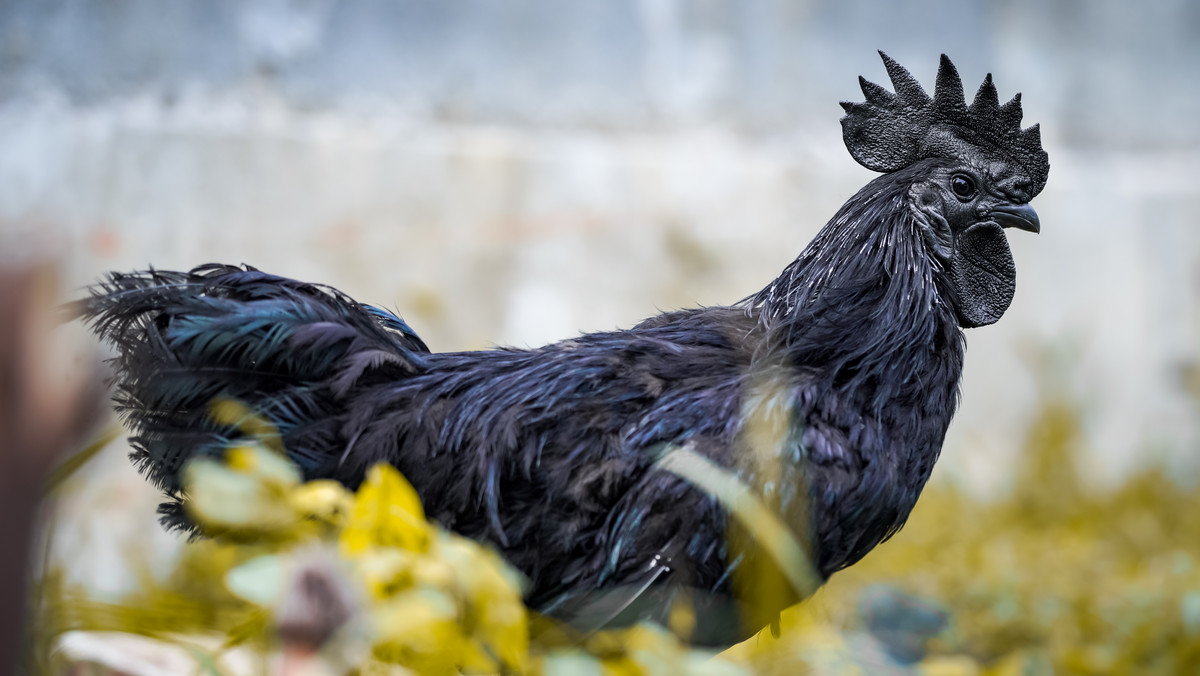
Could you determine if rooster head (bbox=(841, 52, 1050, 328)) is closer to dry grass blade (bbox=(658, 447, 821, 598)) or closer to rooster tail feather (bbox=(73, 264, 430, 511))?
dry grass blade (bbox=(658, 447, 821, 598))

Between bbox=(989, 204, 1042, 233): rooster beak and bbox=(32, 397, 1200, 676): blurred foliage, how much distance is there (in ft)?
3.46

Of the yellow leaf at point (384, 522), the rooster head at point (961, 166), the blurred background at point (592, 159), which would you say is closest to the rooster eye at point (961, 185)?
the rooster head at point (961, 166)

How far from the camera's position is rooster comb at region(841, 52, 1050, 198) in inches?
92.6

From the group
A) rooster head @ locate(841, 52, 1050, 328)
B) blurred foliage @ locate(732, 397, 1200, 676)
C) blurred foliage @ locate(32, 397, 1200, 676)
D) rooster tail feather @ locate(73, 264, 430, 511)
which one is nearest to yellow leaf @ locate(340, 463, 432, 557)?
blurred foliage @ locate(32, 397, 1200, 676)

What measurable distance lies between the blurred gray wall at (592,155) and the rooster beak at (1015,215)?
9.78 feet

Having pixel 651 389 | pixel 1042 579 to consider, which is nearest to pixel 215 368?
pixel 651 389

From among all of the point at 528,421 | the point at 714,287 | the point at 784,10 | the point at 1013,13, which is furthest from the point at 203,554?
the point at 1013,13

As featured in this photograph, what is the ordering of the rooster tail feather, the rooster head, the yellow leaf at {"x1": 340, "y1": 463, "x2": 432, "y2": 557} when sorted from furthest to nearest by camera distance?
the rooster head, the rooster tail feather, the yellow leaf at {"x1": 340, "y1": 463, "x2": 432, "y2": 557}

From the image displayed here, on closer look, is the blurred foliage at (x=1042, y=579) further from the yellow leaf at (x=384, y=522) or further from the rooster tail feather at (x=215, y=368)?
the rooster tail feather at (x=215, y=368)

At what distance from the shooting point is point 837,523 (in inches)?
76.5

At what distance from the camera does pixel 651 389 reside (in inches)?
81.9

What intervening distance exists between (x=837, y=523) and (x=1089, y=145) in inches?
188

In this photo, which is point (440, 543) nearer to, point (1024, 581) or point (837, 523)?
point (837, 523)

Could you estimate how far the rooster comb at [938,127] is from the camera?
2352mm
